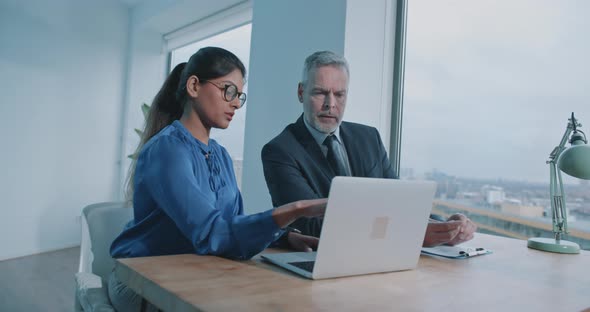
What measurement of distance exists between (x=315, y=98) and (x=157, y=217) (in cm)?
84

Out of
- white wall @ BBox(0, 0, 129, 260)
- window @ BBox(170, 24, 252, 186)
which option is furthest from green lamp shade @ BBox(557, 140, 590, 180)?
white wall @ BBox(0, 0, 129, 260)

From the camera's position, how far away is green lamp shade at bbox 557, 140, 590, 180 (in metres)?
1.37

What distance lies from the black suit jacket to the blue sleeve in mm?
444

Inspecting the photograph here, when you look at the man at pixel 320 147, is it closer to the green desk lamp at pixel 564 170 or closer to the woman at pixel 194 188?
the woman at pixel 194 188

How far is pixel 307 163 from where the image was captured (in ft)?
5.57

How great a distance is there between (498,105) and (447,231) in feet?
3.94

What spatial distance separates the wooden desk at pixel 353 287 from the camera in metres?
0.75

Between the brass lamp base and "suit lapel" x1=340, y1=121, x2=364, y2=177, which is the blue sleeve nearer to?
"suit lapel" x1=340, y1=121, x2=364, y2=177

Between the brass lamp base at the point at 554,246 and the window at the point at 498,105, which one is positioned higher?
the window at the point at 498,105

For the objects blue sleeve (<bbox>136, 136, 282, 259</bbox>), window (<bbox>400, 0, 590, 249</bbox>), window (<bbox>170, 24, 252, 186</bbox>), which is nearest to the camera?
blue sleeve (<bbox>136, 136, 282, 259</bbox>)

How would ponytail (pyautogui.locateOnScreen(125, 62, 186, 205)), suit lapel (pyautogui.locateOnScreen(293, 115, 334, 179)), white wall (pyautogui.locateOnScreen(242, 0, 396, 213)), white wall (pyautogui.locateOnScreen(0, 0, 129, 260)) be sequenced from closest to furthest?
ponytail (pyautogui.locateOnScreen(125, 62, 186, 205))
suit lapel (pyautogui.locateOnScreen(293, 115, 334, 179))
white wall (pyautogui.locateOnScreen(242, 0, 396, 213))
white wall (pyautogui.locateOnScreen(0, 0, 129, 260))

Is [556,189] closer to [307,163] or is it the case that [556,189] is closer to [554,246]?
[554,246]

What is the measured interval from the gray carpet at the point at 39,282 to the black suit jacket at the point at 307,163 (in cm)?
215

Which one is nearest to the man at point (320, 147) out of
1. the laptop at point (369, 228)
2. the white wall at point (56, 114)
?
the laptop at point (369, 228)
